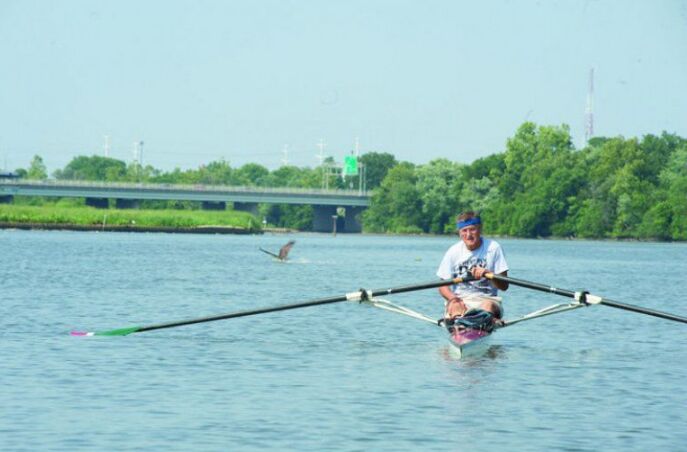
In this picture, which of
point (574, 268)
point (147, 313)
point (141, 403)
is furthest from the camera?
point (574, 268)

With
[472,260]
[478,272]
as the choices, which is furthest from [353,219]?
[478,272]

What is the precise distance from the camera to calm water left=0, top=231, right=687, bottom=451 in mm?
16016

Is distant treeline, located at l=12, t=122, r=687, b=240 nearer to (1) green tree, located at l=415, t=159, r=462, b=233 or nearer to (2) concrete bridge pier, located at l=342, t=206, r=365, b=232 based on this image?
(1) green tree, located at l=415, t=159, r=462, b=233

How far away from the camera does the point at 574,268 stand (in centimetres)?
7262

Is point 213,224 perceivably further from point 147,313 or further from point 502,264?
point 502,264

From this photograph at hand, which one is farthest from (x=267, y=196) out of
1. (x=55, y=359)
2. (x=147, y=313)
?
(x=55, y=359)

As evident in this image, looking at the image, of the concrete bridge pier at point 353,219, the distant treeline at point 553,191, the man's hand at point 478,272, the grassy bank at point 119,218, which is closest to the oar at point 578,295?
the man's hand at point 478,272

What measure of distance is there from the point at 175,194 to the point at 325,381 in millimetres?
146899

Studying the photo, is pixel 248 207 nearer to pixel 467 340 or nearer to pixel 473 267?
pixel 467 340

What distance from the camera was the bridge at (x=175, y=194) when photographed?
15925 cm

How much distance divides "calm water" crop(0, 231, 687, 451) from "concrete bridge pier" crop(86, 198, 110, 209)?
138972mm

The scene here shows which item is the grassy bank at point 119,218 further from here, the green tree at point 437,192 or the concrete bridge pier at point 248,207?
the green tree at point 437,192

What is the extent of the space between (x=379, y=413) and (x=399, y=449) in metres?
2.32

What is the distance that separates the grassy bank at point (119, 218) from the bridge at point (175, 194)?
2.02 meters
